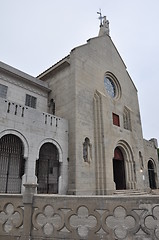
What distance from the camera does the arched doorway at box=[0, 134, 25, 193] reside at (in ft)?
37.7

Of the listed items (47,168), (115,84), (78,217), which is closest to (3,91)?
(47,168)

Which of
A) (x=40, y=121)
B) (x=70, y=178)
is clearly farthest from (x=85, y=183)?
(x=40, y=121)

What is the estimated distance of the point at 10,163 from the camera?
1259cm

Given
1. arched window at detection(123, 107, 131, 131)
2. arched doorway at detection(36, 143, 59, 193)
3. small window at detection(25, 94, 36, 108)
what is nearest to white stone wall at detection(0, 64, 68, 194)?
small window at detection(25, 94, 36, 108)

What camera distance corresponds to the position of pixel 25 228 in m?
4.33

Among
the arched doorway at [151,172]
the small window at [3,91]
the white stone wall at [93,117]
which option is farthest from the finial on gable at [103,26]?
the arched doorway at [151,172]

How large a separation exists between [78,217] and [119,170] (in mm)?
14856

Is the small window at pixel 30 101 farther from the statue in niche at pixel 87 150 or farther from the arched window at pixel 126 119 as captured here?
the arched window at pixel 126 119

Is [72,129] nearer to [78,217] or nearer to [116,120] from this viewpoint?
[116,120]

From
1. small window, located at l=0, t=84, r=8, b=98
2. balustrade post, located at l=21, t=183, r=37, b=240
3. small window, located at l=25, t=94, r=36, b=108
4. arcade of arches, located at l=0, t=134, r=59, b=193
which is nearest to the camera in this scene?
balustrade post, located at l=21, t=183, r=37, b=240

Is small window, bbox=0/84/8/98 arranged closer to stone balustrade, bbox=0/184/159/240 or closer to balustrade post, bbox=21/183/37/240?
stone balustrade, bbox=0/184/159/240

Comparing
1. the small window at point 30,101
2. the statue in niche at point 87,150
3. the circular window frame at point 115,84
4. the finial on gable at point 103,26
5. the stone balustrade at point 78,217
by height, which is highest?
the finial on gable at point 103,26

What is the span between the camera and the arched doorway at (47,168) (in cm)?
1354

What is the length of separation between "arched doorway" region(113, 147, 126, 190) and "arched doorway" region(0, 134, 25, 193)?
346 inches
